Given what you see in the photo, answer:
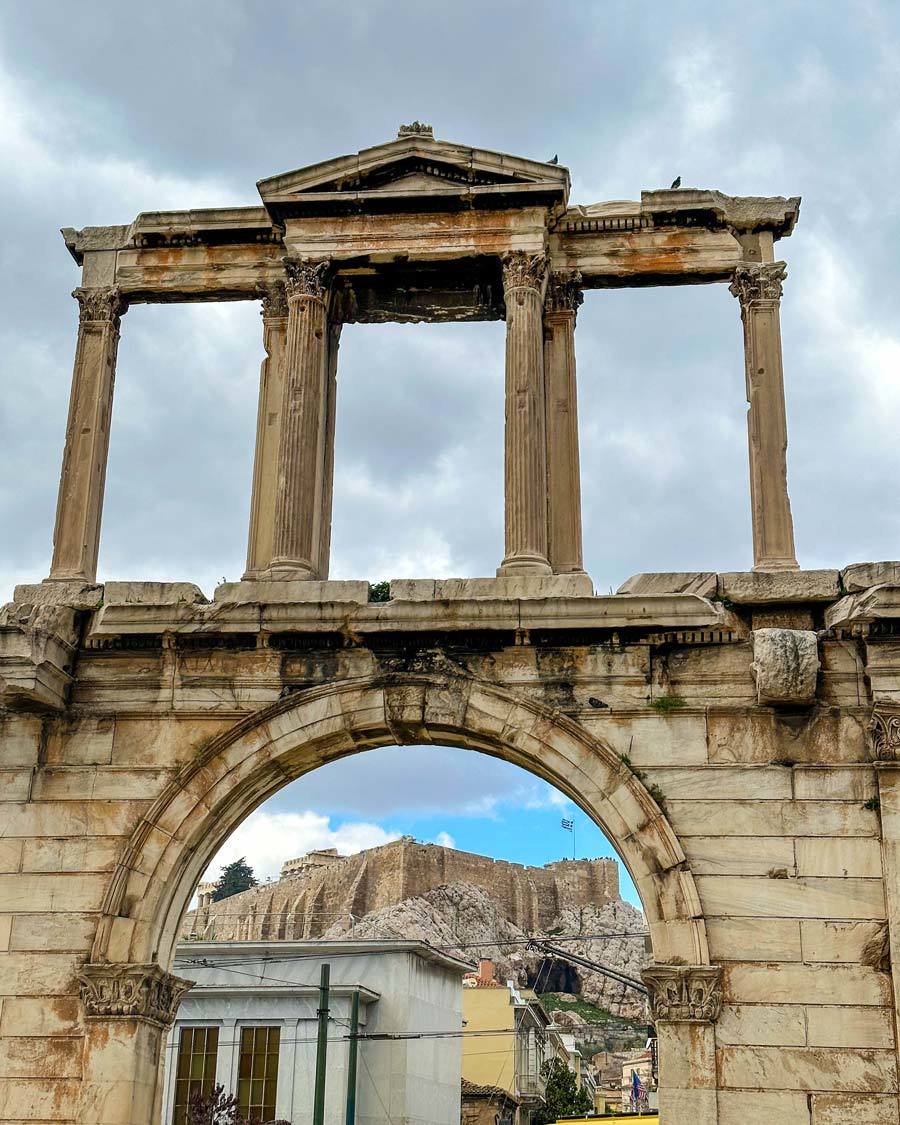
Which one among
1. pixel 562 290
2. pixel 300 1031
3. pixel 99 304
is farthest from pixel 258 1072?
pixel 562 290

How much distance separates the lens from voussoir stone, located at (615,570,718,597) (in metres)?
11.4

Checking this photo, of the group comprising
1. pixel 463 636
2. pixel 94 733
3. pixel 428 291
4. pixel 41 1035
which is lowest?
pixel 41 1035

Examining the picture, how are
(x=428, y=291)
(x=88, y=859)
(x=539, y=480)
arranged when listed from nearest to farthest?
(x=88, y=859) → (x=539, y=480) → (x=428, y=291)

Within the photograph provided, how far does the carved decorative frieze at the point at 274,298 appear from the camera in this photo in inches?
524

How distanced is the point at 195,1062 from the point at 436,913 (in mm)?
45762

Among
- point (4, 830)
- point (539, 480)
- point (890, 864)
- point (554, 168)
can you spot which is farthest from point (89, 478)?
point (890, 864)

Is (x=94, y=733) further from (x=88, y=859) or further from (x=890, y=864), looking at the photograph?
(x=890, y=864)

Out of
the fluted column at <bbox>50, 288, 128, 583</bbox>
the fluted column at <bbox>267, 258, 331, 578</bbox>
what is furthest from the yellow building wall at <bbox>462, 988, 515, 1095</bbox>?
the fluted column at <bbox>50, 288, 128, 583</bbox>

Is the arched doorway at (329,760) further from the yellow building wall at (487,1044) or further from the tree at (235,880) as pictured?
the tree at (235,880)

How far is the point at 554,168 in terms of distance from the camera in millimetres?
12836

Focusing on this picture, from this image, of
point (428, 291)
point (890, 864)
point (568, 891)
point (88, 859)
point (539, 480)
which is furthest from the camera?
point (568, 891)

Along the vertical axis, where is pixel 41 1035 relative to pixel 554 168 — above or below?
below

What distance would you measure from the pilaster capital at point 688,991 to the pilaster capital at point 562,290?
6019 millimetres

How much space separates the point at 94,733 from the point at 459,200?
5678 millimetres
